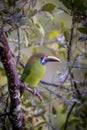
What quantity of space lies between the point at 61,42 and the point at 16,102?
53 centimetres

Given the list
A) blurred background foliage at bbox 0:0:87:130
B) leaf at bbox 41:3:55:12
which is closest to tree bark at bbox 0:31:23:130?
blurred background foliage at bbox 0:0:87:130

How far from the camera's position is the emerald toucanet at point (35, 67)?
4.08 feet

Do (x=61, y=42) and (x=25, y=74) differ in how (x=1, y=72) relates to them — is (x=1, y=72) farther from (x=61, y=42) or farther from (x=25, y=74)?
(x=61, y=42)

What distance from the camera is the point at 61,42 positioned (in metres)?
1.46

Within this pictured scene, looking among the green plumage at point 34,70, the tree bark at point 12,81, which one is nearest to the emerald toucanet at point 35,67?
the green plumage at point 34,70

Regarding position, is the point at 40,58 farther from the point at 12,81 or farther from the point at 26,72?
the point at 12,81

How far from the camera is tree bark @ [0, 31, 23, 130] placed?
3.03 ft

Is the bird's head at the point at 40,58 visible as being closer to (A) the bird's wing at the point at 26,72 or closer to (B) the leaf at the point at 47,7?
(A) the bird's wing at the point at 26,72

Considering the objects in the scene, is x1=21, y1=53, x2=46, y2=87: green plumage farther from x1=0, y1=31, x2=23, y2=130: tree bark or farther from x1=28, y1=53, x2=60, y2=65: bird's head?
x1=0, y1=31, x2=23, y2=130: tree bark

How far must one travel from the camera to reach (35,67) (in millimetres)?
1298

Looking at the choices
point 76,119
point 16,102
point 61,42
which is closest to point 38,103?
point 76,119

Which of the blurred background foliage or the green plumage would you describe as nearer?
the blurred background foliage

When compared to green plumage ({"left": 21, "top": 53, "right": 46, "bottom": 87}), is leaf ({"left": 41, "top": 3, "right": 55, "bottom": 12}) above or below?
above

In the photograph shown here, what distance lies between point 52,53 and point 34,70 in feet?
0.97
